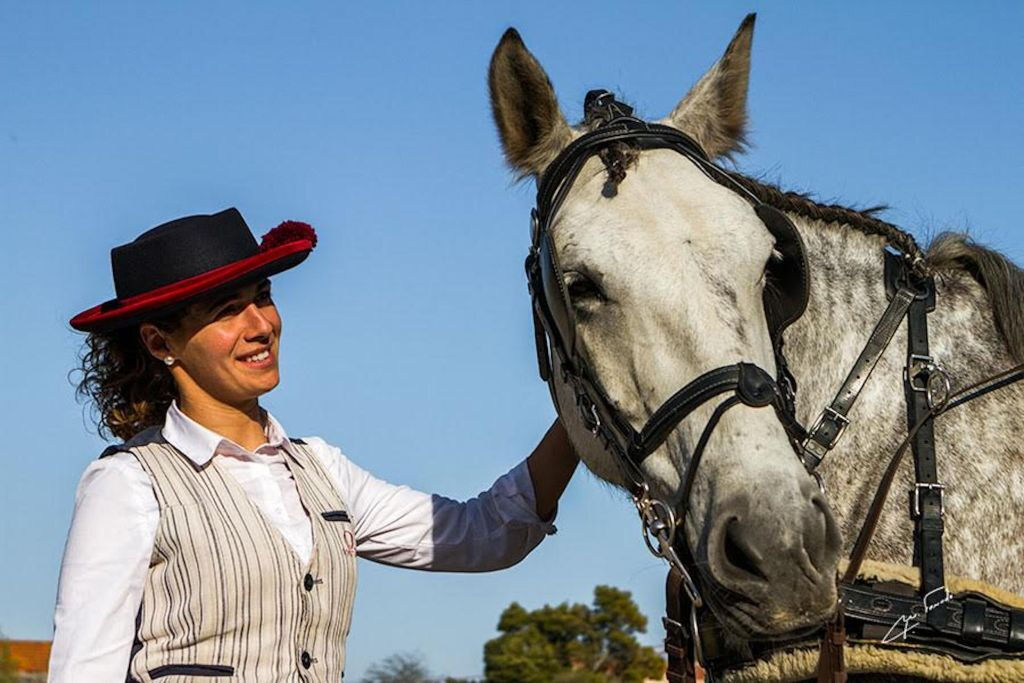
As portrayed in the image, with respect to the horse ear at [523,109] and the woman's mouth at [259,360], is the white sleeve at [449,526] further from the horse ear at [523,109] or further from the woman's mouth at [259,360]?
the horse ear at [523,109]

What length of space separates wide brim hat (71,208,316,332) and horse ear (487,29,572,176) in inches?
32.6

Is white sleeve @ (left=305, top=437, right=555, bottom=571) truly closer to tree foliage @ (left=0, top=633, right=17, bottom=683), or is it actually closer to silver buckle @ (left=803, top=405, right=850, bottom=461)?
silver buckle @ (left=803, top=405, right=850, bottom=461)

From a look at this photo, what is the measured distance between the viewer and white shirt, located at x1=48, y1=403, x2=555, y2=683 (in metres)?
3.61

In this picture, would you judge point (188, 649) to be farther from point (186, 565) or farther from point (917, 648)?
point (917, 648)

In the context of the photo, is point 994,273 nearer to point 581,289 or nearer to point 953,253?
point 953,253

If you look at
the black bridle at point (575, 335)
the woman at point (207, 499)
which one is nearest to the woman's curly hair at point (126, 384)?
the woman at point (207, 499)

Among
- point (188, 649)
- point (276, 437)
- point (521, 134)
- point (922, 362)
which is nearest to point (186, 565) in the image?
point (188, 649)

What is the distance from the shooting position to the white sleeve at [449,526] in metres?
4.61

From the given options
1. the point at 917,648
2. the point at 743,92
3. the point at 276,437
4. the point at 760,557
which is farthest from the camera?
the point at 743,92

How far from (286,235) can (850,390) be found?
1784 mm

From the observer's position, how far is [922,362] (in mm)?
3883

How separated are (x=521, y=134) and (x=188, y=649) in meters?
1.97

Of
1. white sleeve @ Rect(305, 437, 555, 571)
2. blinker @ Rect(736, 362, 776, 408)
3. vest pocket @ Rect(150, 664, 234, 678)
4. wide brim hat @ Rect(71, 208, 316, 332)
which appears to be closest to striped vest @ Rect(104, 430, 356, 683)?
vest pocket @ Rect(150, 664, 234, 678)

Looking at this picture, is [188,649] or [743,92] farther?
[743,92]
